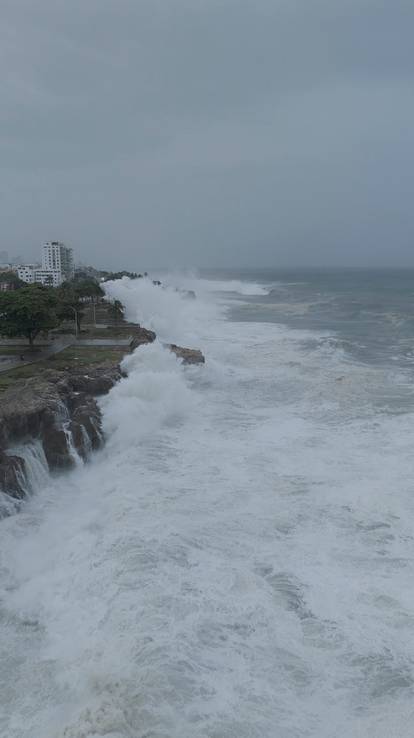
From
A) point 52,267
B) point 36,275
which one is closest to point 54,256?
point 52,267

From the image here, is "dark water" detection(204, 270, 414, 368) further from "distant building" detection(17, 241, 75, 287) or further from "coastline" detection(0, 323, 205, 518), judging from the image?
"distant building" detection(17, 241, 75, 287)

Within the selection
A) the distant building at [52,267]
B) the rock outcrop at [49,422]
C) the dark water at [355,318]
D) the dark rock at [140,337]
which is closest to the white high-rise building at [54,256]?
the distant building at [52,267]

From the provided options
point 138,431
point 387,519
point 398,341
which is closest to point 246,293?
point 398,341

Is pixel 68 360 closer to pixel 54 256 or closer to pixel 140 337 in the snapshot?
pixel 140 337

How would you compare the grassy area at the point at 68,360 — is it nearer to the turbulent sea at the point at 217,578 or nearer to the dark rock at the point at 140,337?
the dark rock at the point at 140,337

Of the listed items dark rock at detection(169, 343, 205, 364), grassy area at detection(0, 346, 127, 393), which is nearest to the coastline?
grassy area at detection(0, 346, 127, 393)

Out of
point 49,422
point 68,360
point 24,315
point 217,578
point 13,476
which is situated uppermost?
point 24,315

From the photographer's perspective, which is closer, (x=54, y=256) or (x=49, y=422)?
(x=49, y=422)
